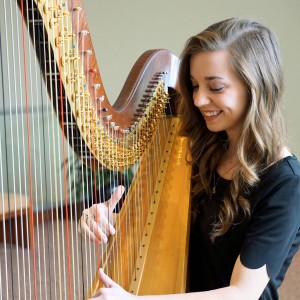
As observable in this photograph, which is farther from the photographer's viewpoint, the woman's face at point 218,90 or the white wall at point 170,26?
the white wall at point 170,26

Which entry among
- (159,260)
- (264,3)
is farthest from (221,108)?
(264,3)

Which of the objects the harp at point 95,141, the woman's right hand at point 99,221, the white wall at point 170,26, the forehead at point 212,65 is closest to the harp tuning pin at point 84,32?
the harp at point 95,141

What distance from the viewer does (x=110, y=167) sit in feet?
3.96

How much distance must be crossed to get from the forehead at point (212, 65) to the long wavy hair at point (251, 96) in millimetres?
11

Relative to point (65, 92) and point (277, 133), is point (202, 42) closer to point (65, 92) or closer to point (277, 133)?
point (277, 133)

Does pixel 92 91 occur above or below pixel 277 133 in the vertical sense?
above

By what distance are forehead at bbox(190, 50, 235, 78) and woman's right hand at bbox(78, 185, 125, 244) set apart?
0.36 m

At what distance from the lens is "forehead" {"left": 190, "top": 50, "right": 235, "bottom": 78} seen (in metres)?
1.08

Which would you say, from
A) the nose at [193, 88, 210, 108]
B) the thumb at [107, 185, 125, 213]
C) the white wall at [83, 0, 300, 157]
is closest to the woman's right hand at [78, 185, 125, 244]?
the thumb at [107, 185, 125, 213]

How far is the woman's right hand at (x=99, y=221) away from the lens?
1198 millimetres

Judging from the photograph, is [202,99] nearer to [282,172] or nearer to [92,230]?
[282,172]

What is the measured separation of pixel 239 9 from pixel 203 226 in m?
2.66

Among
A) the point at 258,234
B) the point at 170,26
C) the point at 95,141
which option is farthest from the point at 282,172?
the point at 170,26

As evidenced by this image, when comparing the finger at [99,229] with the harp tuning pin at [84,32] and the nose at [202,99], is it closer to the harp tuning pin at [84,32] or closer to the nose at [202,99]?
the nose at [202,99]
